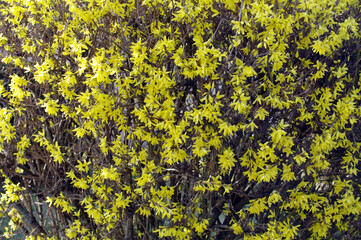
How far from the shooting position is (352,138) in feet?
10.9

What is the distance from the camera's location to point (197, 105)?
3033 millimetres

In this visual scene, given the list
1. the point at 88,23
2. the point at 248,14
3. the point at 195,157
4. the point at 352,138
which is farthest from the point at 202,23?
the point at 352,138

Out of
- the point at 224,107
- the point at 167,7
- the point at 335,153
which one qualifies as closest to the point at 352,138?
the point at 335,153

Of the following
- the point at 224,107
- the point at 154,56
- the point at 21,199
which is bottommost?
the point at 21,199

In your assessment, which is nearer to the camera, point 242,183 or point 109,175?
point 109,175

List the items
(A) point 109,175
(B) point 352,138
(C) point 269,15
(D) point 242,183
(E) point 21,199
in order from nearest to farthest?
(C) point 269,15
(A) point 109,175
(B) point 352,138
(D) point 242,183
(E) point 21,199

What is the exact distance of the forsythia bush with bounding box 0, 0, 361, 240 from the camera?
8.90 ft

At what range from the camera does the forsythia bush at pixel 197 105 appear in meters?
2.71

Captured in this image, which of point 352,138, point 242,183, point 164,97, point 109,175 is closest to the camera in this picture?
point 164,97

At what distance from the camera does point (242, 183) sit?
11.8 ft

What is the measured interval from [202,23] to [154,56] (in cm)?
46

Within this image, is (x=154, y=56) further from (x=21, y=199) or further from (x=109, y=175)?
(x=21, y=199)

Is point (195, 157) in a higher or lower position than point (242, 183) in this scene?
higher

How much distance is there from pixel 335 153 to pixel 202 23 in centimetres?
183
